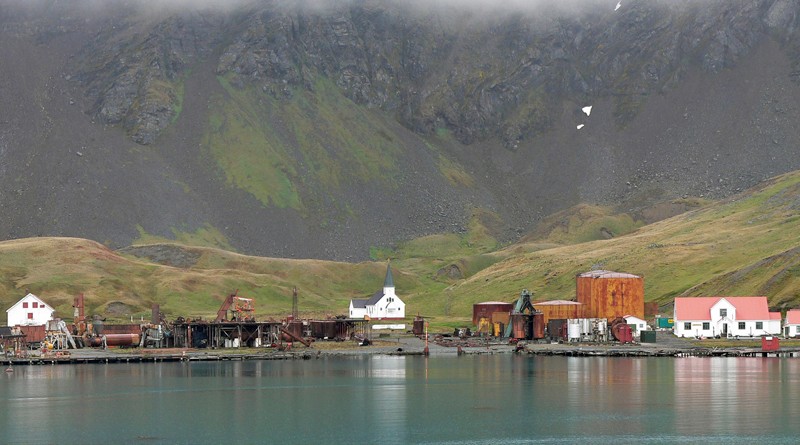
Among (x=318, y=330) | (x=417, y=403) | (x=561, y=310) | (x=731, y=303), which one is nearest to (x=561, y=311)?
(x=561, y=310)

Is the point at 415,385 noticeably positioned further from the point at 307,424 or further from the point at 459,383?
the point at 307,424

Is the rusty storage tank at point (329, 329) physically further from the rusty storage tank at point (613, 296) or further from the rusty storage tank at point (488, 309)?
the rusty storage tank at point (613, 296)

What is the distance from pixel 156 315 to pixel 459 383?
60746mm

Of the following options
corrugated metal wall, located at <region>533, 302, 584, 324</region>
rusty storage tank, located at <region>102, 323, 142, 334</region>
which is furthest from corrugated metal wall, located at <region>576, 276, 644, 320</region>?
Answer: rusty storage tank, located at <region>102, 323, 142, 334</region>

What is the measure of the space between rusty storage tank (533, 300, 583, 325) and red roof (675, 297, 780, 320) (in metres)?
14.5

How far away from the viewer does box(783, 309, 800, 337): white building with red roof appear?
139 m

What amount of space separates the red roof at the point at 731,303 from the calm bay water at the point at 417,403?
2218 cm

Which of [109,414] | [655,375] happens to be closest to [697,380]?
[655,375]

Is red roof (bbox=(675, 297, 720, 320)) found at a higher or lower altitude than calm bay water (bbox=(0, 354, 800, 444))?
higher

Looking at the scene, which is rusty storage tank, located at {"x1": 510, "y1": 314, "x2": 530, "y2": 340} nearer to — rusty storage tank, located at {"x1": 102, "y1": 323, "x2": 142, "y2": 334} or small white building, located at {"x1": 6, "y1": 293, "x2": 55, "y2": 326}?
rusty storage tank, located at {"x1": 102, "y1": 323, "x2": 142, "y2": 334}

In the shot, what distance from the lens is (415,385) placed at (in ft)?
322

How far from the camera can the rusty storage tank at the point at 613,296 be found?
14975 centimetres

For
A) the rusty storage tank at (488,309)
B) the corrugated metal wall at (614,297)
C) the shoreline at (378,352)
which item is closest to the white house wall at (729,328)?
the corrugated metal wall at (614,297)

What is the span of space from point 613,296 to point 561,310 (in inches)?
278
